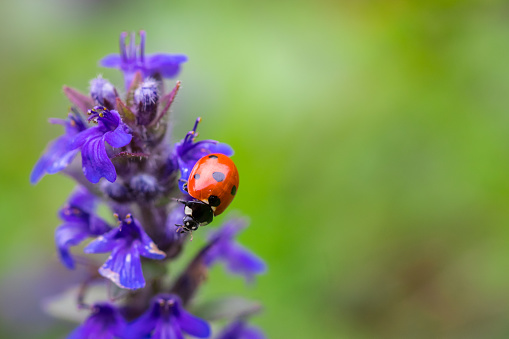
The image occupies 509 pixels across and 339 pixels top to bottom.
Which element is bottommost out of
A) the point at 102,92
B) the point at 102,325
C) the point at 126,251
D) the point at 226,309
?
the point at 102,325

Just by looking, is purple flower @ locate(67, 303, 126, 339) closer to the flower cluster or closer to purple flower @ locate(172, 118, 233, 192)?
the flower cluster

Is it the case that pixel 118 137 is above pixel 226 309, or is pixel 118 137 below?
above

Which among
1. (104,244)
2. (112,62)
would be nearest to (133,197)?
(104,244)

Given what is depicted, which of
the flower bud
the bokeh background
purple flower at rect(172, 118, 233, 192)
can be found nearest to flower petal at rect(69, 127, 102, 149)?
the flower bud

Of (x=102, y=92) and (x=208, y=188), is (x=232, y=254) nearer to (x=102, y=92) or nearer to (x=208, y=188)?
(x=208, y=188)

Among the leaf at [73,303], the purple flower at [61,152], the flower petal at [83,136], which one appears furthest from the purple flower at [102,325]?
the flower petal at [83,136]

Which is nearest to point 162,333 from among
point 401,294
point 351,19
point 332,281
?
point 332,281
